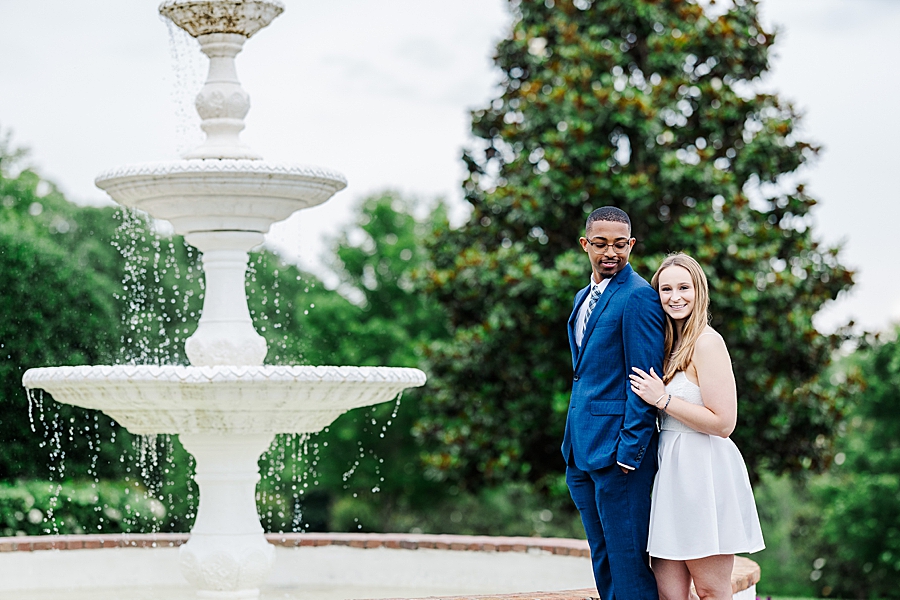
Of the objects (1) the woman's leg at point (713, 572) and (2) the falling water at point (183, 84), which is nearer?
(1) the woman's leg at point (713, 572)

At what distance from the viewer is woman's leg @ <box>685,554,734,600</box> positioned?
4.86 meters

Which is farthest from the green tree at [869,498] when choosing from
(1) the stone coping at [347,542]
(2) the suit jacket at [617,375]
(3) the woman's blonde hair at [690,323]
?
(2) the suit jacket at [617,375]

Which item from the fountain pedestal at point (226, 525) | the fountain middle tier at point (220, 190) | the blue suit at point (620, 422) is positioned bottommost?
the fountain pedestal at point (226, 525)

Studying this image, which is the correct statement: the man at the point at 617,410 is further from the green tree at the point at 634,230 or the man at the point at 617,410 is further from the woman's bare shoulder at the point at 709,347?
the green tree at the point at 634,230

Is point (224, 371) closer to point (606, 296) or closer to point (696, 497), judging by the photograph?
point (606, 296)

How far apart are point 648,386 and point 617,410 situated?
0.19 metres

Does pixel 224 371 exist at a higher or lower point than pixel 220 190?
lower

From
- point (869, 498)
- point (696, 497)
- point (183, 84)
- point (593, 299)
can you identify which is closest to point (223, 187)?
point (183, 84)

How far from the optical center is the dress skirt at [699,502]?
15.6 feet

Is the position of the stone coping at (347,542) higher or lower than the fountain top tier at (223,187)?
lower

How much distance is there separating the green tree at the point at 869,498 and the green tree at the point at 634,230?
16.3 feet

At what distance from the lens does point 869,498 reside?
18.4 meters

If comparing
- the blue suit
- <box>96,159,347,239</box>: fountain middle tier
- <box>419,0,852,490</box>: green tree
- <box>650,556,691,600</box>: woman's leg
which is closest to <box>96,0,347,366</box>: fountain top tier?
<box>96,159,347,239</box>: fountain middle tier

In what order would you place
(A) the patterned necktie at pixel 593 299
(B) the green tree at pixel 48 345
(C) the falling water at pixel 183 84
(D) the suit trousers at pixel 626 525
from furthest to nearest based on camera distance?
(B) the green tree at pixel 48 345 < (C) the falling water at pixel 183 84 < (A) the patterned necktie at pixel 593 299 < (D) the suit trousers at pixel 626 525
